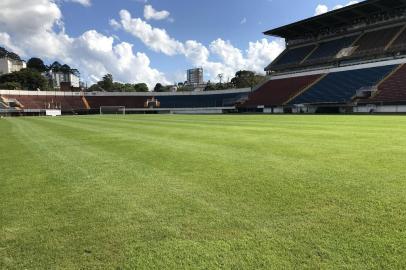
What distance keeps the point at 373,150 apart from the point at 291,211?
5650mm

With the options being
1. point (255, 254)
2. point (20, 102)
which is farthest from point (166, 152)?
point (20, 102)

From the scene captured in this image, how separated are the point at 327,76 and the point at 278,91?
985cm

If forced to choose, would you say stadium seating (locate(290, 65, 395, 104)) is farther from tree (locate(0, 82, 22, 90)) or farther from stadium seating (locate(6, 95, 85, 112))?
tree (locate(0, 82, 22, 90))

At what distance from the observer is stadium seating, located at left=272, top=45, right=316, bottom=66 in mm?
72812

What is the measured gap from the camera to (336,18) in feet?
219

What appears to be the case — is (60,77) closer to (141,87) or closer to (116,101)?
(141,87)

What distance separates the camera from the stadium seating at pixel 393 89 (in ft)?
140

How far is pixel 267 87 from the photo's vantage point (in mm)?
73812

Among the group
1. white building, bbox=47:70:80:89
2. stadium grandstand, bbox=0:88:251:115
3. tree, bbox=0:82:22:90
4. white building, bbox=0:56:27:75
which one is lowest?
stadium grandstand, bbox=0:88:251:115

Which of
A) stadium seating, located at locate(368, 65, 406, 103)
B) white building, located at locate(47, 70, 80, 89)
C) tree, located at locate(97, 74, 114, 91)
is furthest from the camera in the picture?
white building, located at locate(47, 70, 80, 89)

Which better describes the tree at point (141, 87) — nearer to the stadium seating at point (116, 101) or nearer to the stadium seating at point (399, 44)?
the stadium seating at point (116, 101)

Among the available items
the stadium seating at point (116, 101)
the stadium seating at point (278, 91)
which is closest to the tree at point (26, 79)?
the stadium seating at point (116, 101)

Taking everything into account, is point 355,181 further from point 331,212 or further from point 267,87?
point 267,87

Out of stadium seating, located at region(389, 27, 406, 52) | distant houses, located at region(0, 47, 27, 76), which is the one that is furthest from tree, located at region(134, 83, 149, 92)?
stadium seating, located at region(389, 27, 406, 52)
